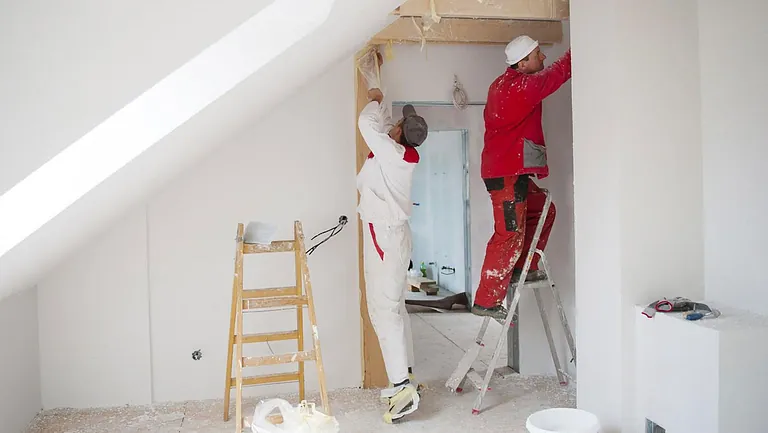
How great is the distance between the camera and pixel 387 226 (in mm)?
3422

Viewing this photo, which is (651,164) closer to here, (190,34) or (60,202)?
(190,34)

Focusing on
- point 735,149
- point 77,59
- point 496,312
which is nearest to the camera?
point 77,59

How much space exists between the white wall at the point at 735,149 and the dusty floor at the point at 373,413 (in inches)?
48.4

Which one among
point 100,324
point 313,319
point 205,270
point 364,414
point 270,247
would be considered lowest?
point 364,414

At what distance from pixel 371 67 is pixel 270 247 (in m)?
1.20

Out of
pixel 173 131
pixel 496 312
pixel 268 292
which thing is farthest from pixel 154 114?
pixel 496 312

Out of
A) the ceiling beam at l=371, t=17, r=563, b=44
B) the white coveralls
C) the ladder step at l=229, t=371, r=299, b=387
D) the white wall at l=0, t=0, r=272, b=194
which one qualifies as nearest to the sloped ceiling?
the white wall at l=0, t=0, r=272, b=194

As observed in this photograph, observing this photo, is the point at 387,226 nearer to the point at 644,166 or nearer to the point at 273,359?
the point at 273,359

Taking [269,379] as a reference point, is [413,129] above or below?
above

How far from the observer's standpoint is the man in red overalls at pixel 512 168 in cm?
334

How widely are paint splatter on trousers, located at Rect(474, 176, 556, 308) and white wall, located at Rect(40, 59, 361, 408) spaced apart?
81 centimetres

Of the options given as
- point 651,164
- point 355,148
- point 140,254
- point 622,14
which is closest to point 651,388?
point 651,164

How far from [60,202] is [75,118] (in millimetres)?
604

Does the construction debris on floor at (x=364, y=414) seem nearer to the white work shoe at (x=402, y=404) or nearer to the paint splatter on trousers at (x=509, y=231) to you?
the white work shoe at (x=402, y=404)
